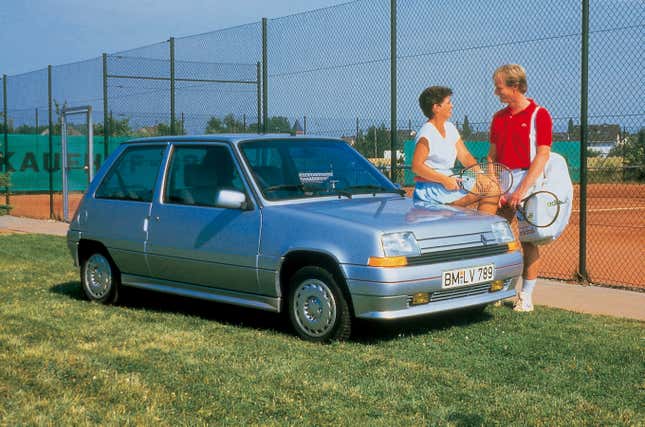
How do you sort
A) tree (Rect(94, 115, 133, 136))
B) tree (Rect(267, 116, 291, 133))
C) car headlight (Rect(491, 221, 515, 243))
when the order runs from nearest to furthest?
car headlight (Rect(491, 221, 515, 243)) → tree (Rect(267, 116, 291, 133)) → tree (Rect(94, 115, 133, 136))

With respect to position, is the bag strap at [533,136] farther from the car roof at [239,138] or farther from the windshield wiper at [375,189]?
the car roof at [239,138]

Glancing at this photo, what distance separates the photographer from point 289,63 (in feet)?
44.3

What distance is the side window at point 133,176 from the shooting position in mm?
8508

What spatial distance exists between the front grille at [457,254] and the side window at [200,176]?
1.68 m

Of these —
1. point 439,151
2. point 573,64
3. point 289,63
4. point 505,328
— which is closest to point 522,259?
point 505,328

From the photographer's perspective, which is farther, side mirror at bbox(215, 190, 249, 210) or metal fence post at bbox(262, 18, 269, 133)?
metal fence post at bbox(262, 18, 269, 133)

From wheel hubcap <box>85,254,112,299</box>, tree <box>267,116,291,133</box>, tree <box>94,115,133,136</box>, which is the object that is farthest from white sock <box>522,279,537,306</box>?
tree <box>94,115,133,136</box>

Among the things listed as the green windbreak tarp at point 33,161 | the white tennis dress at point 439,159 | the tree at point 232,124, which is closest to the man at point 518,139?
the white tennis dress at point 439,159

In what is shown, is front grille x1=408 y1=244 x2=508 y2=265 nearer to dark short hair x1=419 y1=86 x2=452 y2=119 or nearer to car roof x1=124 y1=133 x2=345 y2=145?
dark short hair x1=419 y1=86 x2=452 y2=119

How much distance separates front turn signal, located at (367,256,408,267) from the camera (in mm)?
6488

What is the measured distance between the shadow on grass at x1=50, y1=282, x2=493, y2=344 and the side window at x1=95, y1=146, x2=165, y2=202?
948mm

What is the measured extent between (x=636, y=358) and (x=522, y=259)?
148cm

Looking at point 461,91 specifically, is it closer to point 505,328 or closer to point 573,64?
point 573,64

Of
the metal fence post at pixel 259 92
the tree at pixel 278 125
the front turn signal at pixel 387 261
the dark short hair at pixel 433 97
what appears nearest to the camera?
the front turn signal at pixel 387 261
